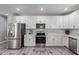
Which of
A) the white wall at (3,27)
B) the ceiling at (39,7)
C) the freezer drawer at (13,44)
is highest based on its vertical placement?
the ceiling at (39,7)

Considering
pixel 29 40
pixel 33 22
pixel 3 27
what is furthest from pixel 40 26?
pixel 3 27

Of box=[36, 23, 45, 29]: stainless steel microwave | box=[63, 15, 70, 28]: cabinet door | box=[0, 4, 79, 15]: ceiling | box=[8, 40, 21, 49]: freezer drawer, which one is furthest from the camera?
box=[36, 23, 45, 29]: stainless steel microwave

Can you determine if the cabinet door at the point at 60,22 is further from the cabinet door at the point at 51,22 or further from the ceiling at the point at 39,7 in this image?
the ceiling at the point at 39,7

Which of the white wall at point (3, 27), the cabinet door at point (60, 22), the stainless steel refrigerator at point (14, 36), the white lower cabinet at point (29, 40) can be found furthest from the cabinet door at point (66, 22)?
the white wall at point (3, 27)

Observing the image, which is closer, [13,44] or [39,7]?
[39,7]

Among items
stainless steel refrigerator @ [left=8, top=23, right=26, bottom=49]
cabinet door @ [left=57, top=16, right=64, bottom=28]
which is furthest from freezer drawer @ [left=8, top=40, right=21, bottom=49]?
cabinet door @ [left=57, top=16, right=64, bottom=28]

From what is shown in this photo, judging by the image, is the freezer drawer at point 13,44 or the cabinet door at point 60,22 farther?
the cabinet door at point 60,22

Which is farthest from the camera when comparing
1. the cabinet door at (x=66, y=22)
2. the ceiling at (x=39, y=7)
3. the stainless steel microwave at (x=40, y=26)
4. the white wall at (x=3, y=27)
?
the white wall at (x=3, y=27)

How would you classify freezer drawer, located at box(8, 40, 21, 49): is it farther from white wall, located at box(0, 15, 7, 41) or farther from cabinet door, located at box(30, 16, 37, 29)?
white wall, located at box(0, 15, 7, 41)

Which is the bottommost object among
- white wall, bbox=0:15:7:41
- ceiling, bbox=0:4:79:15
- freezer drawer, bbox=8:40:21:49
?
freezer drawer, bbox=8:40:21:49

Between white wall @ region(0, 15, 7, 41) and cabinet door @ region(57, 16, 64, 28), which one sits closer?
cabinet door @ region(57, 16, 64, 28)

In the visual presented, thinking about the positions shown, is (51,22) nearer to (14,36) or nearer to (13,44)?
(14,36)
